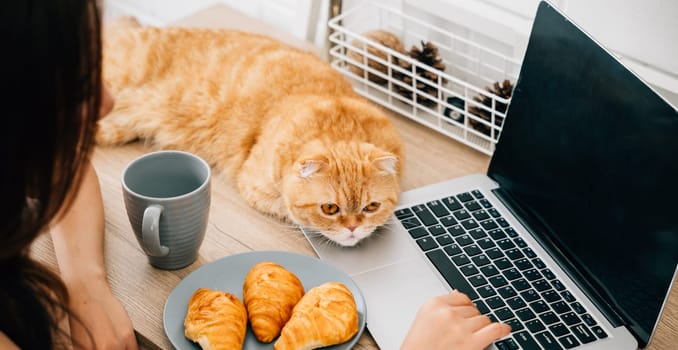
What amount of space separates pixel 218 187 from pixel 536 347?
0.65 metres

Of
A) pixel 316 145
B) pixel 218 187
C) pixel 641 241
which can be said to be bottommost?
pixel 218 187

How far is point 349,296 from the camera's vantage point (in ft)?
2.93

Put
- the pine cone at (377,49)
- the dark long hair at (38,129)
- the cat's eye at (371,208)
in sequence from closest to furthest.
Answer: the dark long hair at (38,129) < the cat's eye at (371,208) < the pine cone at (377,49)

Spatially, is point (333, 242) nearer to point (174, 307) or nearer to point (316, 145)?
point (316, 145)

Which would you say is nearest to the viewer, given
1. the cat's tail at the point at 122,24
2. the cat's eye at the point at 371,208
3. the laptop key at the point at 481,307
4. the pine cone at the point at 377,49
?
the laptop key at the point at 481,307

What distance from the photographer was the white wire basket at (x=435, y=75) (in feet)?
4.14

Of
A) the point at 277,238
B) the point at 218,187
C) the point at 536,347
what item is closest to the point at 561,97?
the point at 536,347

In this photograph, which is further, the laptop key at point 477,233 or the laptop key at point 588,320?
the laptop key at point 477,233

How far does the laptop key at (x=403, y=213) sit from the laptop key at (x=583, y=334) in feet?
1.08

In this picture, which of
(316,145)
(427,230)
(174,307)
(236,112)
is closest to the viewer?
(174,307)

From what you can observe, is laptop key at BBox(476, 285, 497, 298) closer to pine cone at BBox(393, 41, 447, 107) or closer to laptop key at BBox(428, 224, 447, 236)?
laptop key at BBox(428, 224, 447, 236)

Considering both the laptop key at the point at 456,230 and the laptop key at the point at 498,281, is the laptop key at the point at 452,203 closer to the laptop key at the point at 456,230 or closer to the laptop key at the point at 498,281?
the laptop key at the point at 456,230

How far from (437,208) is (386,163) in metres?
0.12

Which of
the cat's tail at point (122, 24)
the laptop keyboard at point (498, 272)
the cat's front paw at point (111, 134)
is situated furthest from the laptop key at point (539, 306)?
the cat's tail at point (122, 24)
